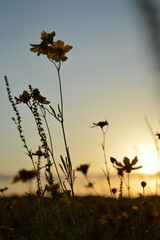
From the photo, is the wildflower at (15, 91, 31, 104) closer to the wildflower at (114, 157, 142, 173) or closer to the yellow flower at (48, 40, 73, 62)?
the yellow flower at (48, 40, 73, 62)

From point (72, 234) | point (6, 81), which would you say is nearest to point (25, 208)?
point (6, 81)

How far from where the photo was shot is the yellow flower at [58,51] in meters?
2.97

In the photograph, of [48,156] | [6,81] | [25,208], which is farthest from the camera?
[25,208]

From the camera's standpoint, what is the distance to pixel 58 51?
2.98m

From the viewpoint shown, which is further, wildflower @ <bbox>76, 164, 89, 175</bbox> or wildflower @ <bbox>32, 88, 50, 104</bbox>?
wildflower @ <bbox>76, 164, 89, 175</bbox>

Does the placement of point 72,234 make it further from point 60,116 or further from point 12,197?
point 12,197

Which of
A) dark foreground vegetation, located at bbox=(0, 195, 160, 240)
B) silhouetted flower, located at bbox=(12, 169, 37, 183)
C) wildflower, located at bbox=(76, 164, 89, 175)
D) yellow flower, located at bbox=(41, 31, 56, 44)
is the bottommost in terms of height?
dark foreground vegetation, located at bbox=(0, 195, 160, 240)

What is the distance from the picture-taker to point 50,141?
2742 mm

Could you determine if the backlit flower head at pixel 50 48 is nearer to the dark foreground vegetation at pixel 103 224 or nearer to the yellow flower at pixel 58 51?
the yellow flower at pixel 58 51

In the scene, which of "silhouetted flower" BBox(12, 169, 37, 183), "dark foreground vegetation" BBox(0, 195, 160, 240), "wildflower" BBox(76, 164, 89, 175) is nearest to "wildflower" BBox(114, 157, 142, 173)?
"dark foreground vegetation" BBox(0, 195, 160, 240)

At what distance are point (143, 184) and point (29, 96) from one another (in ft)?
3.92

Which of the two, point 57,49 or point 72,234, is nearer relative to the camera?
point 72,234

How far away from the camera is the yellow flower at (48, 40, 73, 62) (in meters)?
2.97

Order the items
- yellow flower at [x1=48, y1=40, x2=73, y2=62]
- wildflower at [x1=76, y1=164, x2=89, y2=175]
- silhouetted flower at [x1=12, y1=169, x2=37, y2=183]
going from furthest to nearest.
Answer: wildflower at [x1=76, y1=164, x2=89, y2=175]
silhouetted flower at [x1=12, y1=169, x2=37, y2=183]
yellow flower at [x1=48, y1=40, x2=73, y2=62]
